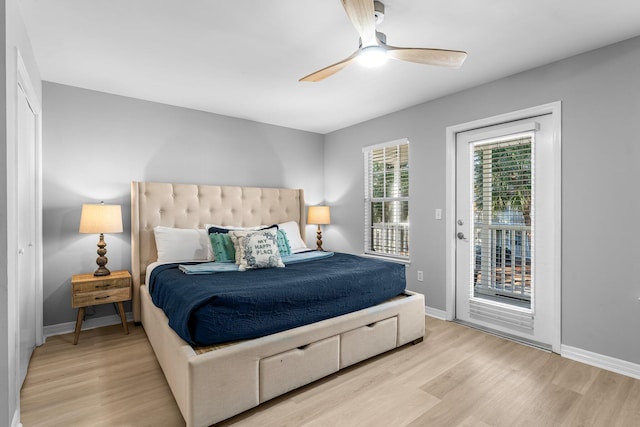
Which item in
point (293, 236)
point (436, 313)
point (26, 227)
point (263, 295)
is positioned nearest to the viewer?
point (263, 295)

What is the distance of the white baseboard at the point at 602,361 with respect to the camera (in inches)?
90.2

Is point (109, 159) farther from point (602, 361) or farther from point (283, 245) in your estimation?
point (602, 361)

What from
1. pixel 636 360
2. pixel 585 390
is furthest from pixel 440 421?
pixel 636 360

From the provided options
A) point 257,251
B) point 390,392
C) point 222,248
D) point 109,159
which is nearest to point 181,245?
point 222,248

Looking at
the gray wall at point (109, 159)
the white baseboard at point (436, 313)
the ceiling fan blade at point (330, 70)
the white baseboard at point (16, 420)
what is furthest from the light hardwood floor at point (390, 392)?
the ceiling fan blade at point (330, 70)

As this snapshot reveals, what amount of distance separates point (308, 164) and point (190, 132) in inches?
69.2

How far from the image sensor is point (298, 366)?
209 centimetres

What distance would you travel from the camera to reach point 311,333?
7.10 ft

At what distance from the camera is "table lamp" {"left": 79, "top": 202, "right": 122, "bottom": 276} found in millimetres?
2885

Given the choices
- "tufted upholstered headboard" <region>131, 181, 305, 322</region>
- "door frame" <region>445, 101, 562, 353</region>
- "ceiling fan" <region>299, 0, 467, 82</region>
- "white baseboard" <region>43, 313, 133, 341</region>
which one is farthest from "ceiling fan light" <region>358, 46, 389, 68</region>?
"white baseboard" <region>43, 313, 133, 341</region>

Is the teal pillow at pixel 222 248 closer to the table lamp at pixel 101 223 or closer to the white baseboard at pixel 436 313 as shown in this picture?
the table lamp at pixel 101 223

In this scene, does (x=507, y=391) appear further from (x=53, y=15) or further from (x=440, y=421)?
(x=53, y=15)

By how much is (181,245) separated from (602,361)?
372 centimetres

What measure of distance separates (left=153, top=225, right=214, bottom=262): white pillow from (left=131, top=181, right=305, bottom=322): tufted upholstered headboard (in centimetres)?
17
